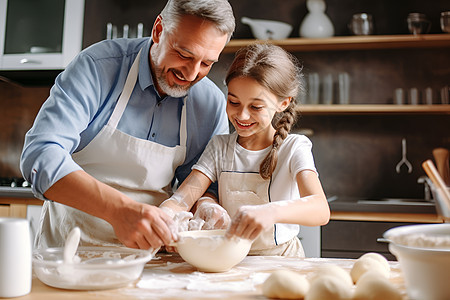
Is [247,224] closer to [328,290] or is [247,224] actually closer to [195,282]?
[195,282]

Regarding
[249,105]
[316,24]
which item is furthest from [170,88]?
[316,24]

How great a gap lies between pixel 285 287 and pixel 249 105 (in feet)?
2.24

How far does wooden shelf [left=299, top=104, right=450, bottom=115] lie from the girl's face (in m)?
1.25

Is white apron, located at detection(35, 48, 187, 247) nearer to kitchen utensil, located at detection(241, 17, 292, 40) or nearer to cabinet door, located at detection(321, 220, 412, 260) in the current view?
cabinet door, located at detection(321, 220, 412, 260)

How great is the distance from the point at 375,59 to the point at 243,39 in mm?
844

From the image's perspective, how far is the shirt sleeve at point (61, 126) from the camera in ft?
3.47

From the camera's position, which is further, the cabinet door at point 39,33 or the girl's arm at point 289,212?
the cabinet door at point 39,33

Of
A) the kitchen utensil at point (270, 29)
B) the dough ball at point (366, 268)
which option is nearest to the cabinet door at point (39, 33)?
the kitchen utensil at point (270, 29)

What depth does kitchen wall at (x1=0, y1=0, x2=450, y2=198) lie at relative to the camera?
279 cm

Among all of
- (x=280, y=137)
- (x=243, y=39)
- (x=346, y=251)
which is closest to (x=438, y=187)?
(x=280, y=137)

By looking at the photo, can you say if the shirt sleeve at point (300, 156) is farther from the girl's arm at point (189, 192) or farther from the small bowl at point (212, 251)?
the small bowl at point (212, 251)

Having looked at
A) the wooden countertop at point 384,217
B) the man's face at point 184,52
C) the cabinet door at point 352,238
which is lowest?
the cabinet door at point 352,238

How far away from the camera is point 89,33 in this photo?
3.15 m

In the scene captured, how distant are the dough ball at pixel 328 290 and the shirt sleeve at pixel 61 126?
618 millimetres
